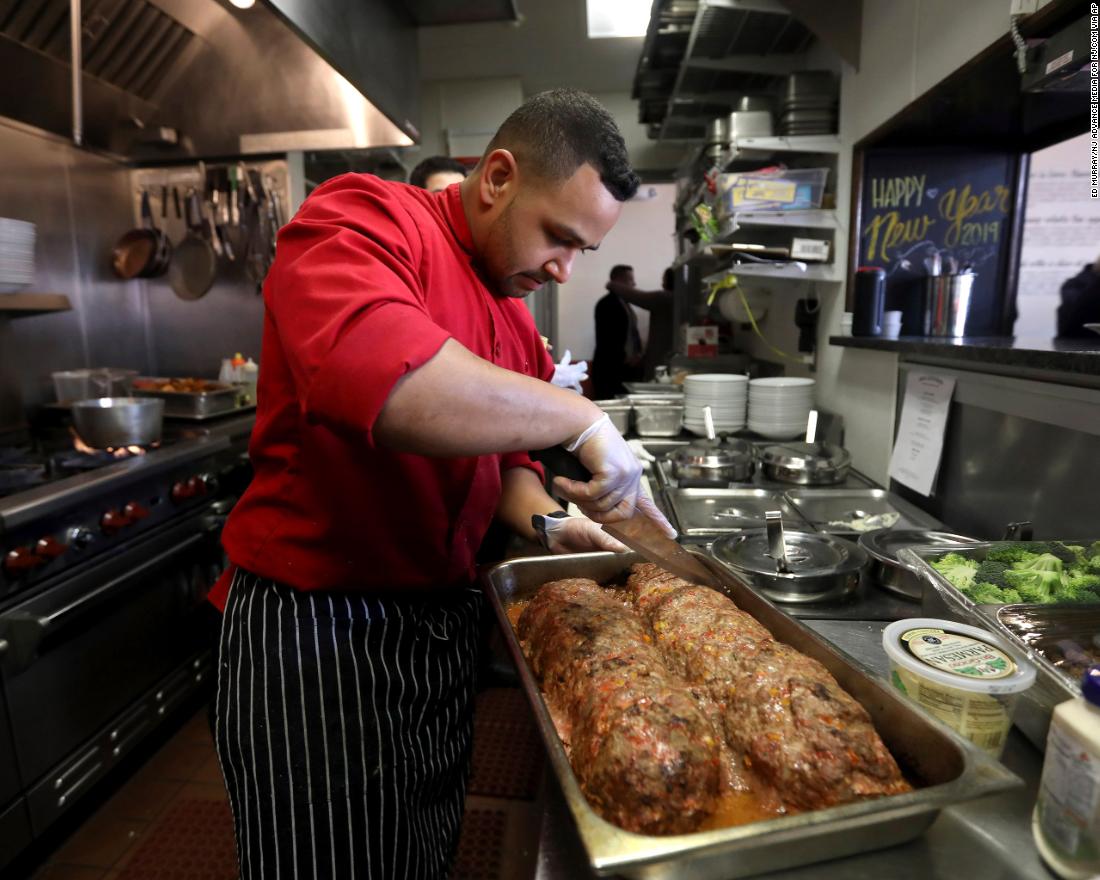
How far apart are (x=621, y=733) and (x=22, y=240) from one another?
10.7 feet

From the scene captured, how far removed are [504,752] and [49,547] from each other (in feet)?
5.82

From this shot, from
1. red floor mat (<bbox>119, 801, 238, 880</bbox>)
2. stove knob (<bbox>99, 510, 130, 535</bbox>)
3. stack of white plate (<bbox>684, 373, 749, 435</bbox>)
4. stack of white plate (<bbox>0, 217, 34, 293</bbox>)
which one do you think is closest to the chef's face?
stove knob (<bbox>99, 510, 130, 535</bbox>)

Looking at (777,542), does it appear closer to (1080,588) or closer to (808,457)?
(1080,588)

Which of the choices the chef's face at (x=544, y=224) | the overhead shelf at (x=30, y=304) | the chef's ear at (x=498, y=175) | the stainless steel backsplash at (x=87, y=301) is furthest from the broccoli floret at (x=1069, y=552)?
the stainless steel backsplash at (x=87, y=301)

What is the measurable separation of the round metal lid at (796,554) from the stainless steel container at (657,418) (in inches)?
63.4

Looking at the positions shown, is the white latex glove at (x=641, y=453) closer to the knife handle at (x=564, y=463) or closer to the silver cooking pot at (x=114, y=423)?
the knife handle at (x=564, y=463)

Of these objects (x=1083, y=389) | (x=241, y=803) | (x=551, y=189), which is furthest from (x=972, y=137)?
(x=241, y=803)

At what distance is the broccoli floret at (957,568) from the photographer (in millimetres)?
1102

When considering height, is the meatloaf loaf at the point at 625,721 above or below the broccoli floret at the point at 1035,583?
below

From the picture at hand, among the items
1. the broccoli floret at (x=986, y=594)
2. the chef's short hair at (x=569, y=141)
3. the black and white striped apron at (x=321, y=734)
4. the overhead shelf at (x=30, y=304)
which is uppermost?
the chef's short hair at (x=569, y=141)

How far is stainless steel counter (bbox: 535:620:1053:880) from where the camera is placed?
2.25ft

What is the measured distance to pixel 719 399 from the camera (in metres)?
3.14

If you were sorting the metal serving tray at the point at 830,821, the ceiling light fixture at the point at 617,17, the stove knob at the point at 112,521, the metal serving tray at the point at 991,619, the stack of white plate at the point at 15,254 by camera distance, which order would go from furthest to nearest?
the ceiling light fixture at the point at 617,17
the stack of white plate at the point at 15,254
the stove knob at the point at 112,521
the metal serving tray at the point at 991,619
the metal serving tray at the point at 830,821

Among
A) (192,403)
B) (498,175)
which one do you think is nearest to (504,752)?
(192,403)
